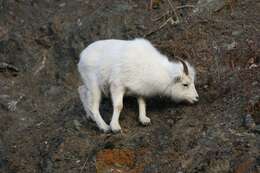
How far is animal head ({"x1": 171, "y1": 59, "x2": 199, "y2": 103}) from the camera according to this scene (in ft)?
31.3

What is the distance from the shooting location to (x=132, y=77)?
9414 mm

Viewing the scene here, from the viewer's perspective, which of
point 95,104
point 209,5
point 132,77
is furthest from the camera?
point 209,5

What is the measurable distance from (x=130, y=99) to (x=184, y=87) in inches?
37.9

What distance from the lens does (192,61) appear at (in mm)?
11180

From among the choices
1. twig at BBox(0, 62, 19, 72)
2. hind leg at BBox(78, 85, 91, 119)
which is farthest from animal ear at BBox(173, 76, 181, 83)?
twig at BBox(0, 62, 19, 72)

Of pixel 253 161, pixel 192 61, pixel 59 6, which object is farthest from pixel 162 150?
pixel 59 6

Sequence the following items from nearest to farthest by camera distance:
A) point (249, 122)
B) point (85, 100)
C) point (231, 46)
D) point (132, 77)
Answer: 1. point (249, 122)
2. point (132, 77)
3. point (85, 100)
4. point (231, 46)

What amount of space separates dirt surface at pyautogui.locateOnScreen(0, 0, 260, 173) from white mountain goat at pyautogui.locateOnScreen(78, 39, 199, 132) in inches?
9.0

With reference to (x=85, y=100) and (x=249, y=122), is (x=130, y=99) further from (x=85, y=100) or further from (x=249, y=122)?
(x=249, y=122)

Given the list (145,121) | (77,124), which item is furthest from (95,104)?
(145,121)

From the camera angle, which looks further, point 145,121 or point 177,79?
point 177,79

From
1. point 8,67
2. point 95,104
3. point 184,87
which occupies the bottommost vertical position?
point 8,67

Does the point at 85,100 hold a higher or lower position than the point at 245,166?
lower

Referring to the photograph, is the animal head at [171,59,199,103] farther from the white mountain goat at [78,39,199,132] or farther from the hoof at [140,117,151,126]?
the hoof at [140,117,151,126]
